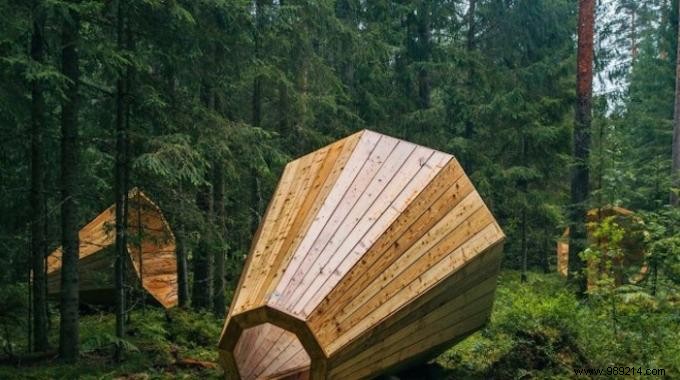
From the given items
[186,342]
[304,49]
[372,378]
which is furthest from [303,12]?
[372,378]

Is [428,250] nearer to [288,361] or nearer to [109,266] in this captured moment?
[288,361]

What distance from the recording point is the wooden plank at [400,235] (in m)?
4.20

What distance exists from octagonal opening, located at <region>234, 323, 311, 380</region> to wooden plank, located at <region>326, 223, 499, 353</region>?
1.02 meters

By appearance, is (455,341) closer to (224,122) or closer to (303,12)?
(224,122)

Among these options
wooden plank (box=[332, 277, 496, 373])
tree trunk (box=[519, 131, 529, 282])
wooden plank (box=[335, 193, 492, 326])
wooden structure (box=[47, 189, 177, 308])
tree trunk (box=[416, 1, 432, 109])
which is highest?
tree trunk (box=[416, 1, 432, 109])

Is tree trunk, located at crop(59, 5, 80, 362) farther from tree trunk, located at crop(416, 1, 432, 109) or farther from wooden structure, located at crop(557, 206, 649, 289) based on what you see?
tree trunk, located at crop(416, 1, 432, 109)

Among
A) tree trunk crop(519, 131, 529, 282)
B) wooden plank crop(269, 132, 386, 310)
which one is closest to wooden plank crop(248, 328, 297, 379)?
wooden plank crop(269, 132, 386, 310)

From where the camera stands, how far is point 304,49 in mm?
12484

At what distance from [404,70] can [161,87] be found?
1174 centimetres

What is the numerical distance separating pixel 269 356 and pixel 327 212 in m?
1.57

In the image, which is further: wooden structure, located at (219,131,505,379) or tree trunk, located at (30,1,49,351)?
tree trunk, located at (30,1,49,351)

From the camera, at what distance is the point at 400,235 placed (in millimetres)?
4613

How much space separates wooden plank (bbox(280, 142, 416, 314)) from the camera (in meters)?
4.30

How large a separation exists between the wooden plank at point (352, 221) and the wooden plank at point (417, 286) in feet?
1.27
